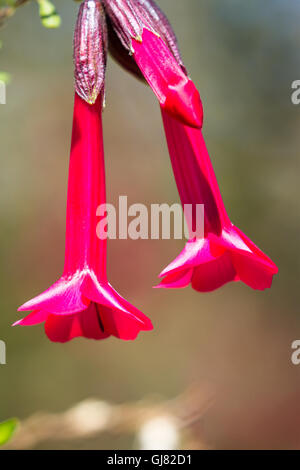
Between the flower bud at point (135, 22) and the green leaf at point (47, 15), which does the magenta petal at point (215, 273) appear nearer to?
the flower bud at point (135, 22)

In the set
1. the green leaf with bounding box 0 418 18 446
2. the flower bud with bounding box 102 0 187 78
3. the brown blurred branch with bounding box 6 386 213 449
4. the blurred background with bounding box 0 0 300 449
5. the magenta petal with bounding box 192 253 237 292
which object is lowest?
the green leaf with bounding box 0 418 18 446

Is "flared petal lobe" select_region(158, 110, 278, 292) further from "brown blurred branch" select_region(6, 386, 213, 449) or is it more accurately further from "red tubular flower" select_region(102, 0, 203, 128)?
"brown blurred branch" select_region(6, 386, 213, 449)

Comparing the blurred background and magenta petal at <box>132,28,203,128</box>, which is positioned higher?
the blurred background

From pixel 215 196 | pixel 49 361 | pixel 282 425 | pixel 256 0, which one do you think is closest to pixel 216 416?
pixel 282 425

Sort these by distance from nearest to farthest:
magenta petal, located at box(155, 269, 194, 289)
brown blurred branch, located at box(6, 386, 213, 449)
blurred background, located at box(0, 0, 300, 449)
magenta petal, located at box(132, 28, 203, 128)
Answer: magenta petal, located at box(132, 28, 203, 128), magenta petal, located at box(155, 269, 194, 289), brown blurred branch, located at box(6, 386, 213, 449), blurred background, located at box(0, 0, 300, 449)

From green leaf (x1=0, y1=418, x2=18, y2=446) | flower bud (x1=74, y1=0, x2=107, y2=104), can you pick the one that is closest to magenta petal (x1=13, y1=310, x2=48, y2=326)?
green leaf (x1=0, y1=418, x2=18, y2=446)
